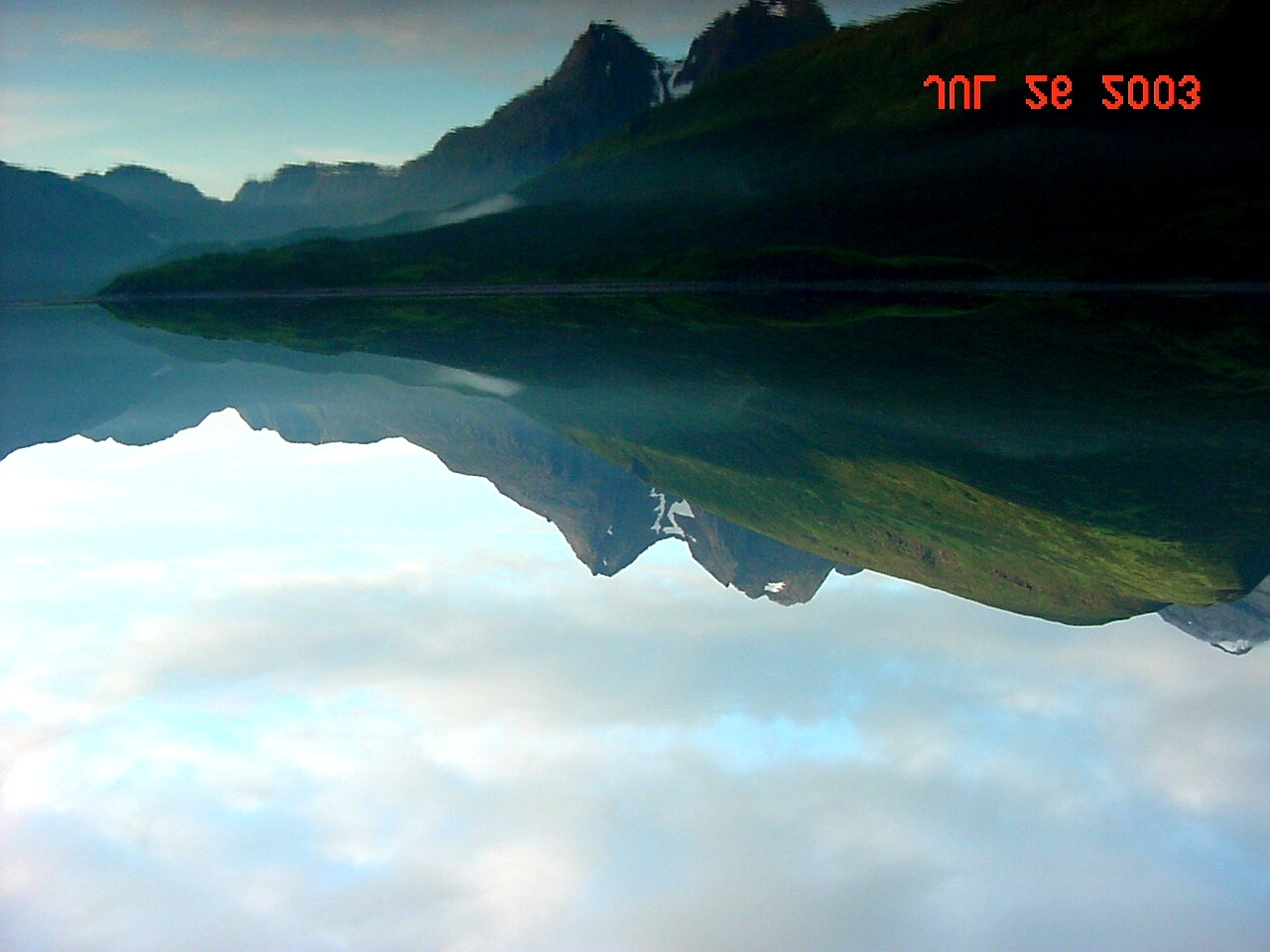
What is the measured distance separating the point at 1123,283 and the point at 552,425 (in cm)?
13615

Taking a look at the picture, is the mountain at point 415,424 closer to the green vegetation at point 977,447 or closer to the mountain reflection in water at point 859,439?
the mountain reflection in water at point 859,439

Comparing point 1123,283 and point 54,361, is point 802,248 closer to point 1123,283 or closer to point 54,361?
point 1123,283

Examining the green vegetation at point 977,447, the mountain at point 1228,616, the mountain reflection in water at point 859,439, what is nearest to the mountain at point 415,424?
the mountain reflection in water at point 859,439

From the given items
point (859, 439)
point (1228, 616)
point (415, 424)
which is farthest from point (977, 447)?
point (415, 424)

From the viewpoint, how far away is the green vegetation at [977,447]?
3030 centimetres

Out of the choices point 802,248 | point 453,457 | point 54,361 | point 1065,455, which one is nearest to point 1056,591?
point 1065,455

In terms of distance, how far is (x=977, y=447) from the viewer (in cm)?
3575

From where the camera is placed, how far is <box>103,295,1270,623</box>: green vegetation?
3030cm

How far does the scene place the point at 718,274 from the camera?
198 metres


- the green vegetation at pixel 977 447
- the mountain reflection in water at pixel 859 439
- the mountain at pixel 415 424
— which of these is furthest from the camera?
the mountain at pixel 415 424

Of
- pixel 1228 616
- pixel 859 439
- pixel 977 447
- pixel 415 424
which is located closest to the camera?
pixel 977 447

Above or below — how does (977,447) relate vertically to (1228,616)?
above

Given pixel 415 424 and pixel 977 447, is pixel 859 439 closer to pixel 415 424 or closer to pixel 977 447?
pixel 977 447

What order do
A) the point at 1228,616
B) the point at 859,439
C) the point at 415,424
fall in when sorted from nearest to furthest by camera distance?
the point at 859,439 → the point at 1228,616 → the point at 415,424
